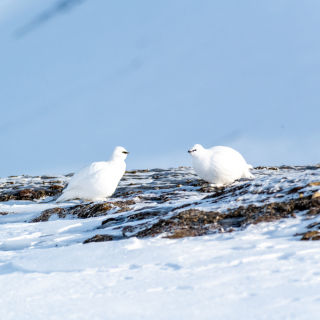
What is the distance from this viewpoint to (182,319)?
6.98ft

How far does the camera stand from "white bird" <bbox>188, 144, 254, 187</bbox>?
31.4ft

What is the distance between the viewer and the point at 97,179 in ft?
30.4

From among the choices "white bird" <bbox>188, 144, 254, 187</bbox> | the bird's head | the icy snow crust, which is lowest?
the icy snow crust

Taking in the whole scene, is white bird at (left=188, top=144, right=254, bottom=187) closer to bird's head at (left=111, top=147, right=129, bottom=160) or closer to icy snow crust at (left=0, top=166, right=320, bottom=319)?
bird's head at (left=111, top=147, right=129, bottom=160)

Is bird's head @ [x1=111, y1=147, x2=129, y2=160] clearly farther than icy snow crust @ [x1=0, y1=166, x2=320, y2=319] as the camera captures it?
Yes

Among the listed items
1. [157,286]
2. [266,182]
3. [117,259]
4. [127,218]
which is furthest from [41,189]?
[157,286]

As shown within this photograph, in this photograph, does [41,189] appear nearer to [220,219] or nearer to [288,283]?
[220,219]

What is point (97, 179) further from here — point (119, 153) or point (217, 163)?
point (217, 163)

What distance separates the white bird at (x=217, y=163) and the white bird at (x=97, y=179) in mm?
1819

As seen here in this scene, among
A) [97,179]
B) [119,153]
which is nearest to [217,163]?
[119,153]

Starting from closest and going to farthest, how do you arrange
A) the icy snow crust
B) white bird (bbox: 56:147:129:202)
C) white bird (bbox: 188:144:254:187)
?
the icy snow crust
white bird (bbox: 56:147:129:202)
white bird (bbox: 188:144:254:187)

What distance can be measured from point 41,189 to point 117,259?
421 inches

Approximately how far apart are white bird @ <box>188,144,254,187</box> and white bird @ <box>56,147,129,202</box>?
5.97 ft

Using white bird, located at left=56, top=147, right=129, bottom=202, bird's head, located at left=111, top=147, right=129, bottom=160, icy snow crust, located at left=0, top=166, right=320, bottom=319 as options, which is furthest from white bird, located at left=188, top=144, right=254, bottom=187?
icy snow crust, located at left=0, top=166, right=320, bottom=319
